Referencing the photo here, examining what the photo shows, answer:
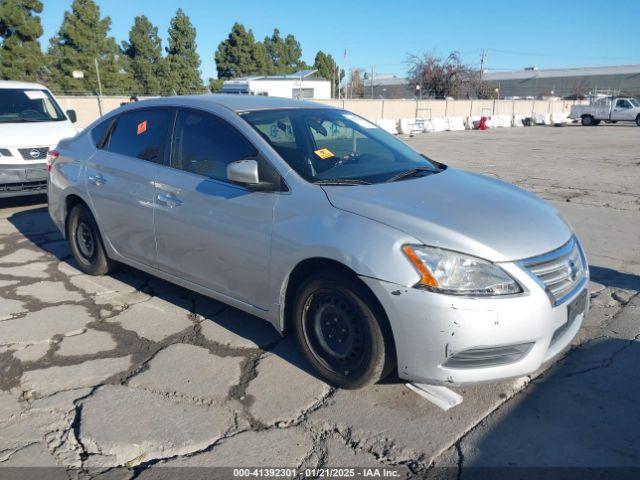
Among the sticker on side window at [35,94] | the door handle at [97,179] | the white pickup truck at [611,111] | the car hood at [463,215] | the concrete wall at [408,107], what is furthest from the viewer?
the white pickup truck at [611,111]

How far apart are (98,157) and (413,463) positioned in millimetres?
3711

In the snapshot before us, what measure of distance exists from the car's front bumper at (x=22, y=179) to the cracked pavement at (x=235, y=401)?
3442mm

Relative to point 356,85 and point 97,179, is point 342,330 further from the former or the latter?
point 356,85

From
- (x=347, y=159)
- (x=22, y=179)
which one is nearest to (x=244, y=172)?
(x=347, y=159)

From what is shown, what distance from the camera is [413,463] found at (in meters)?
2.58

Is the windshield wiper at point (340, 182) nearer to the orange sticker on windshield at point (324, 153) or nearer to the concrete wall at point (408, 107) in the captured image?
the orange sticker on windshield at point (324, 153)

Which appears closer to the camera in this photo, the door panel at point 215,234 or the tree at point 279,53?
the door panel at point 215,234

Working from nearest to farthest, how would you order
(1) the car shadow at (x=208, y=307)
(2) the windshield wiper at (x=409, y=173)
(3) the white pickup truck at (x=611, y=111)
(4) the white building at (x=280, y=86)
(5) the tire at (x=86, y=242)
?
(2) the windshield wiper at (x=409, y=173)
(1) the car shadow at (x=208, y=307)
(5) the tire at (x=86, y=242)
(4) the white building at (x=280, y=86)
(3) the white pickup truck at (x=611, y=111)

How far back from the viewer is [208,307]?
174 inches

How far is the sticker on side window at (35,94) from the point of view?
351 inches

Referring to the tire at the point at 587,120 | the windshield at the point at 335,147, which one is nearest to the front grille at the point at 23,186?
the windshield at the point at 335,147

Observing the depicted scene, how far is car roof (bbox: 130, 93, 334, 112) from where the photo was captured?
396cm

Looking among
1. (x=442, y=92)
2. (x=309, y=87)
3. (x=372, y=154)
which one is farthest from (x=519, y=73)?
(x=372, y=154)

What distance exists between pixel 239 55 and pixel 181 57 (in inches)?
344
